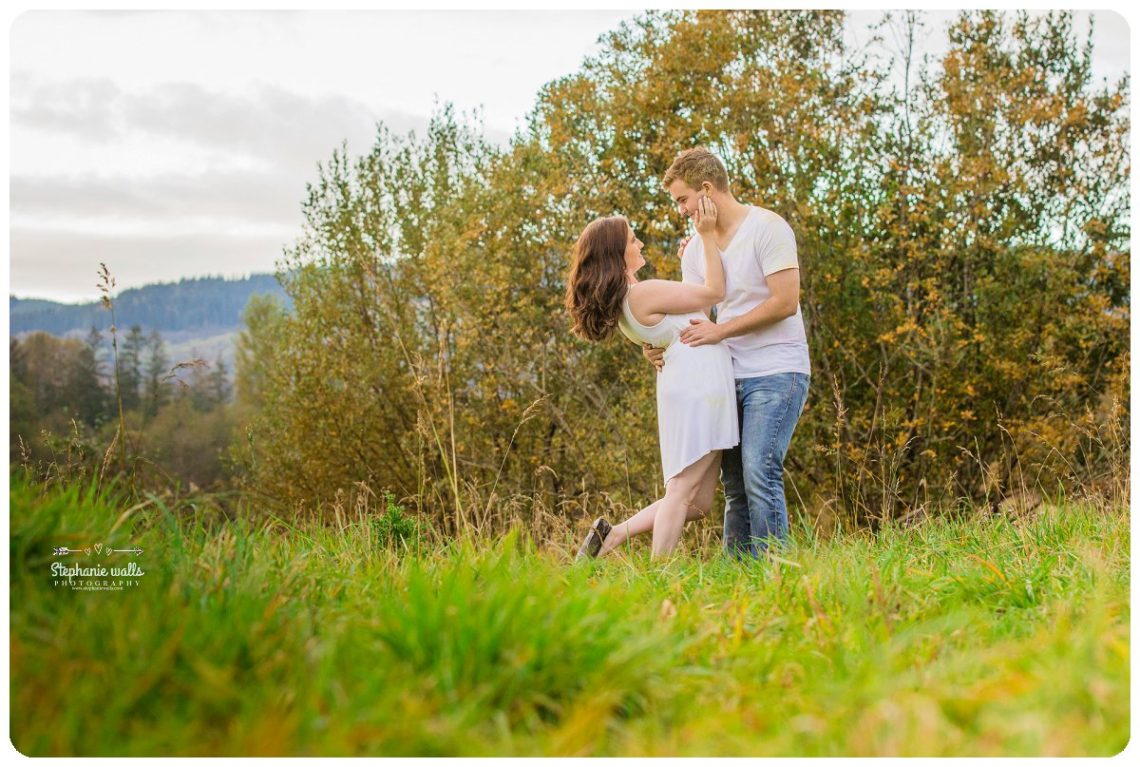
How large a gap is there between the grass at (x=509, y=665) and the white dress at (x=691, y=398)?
119 centimetres

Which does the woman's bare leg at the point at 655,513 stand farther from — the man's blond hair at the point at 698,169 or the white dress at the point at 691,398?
the man's blond hair at the point at 698,169

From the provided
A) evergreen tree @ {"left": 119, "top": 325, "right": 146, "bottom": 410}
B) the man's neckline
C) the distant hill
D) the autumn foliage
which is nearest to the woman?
the man's neckline

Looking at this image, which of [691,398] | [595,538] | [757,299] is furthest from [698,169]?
[595,538]

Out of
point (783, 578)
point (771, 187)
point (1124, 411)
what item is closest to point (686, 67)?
point (771, 187)

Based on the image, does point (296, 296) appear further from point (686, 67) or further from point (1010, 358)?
point (1010, 358)

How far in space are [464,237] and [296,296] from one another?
5364mm

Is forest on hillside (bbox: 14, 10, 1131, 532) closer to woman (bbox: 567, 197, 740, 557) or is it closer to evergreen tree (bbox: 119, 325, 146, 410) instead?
woman (bbox: 567, 197, 740, 557)

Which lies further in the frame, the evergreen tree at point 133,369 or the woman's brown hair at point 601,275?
the evergreen tree at point 133,369

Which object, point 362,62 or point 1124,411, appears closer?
point 362,62

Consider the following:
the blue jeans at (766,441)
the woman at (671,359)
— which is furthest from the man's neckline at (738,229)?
the blue jeans at (766,441)

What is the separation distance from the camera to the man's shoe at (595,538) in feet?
14.3

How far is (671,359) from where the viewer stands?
4445 millimetres

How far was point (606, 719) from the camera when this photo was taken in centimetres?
214

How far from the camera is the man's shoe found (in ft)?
14.3
